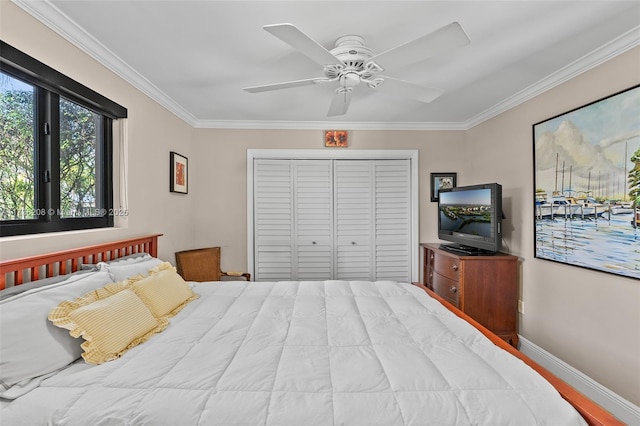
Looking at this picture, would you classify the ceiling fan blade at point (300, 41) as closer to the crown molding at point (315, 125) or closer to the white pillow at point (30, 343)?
the white pillow at point (30, 343)

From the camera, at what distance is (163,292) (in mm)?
1912

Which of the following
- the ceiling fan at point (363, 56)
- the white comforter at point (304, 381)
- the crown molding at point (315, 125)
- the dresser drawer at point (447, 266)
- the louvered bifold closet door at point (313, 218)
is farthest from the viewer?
the louvered bifold closet door at point (313, 218)

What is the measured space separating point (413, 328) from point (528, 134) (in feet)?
7.98

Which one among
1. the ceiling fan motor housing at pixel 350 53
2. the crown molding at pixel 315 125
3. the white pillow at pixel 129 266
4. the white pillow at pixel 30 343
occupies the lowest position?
the white pillow at pixel 30 343

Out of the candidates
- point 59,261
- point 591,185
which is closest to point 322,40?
point 59,261

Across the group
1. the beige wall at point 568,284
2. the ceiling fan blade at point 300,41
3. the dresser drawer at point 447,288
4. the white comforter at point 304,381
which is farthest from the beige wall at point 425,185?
the ceiling fan blade at point 300,41

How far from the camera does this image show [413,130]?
13.1 feet

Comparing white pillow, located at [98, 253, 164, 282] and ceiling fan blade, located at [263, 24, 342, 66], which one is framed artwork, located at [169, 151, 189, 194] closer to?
white pillow, located at [98, 253, 164, 282]

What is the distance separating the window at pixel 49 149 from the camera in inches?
63.4

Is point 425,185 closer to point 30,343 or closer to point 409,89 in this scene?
point 409,89

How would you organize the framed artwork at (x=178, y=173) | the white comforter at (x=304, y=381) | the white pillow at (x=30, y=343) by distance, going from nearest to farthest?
the white comforter at (x=304, y=381) < the white pillow at (x=30, y=343) < the framed artwork at (x=178, y=173)

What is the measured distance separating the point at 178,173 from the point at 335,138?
1.99 metres

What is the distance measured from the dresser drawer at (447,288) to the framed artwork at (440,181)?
1.15 m

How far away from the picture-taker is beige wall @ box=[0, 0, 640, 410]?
1942 mm
